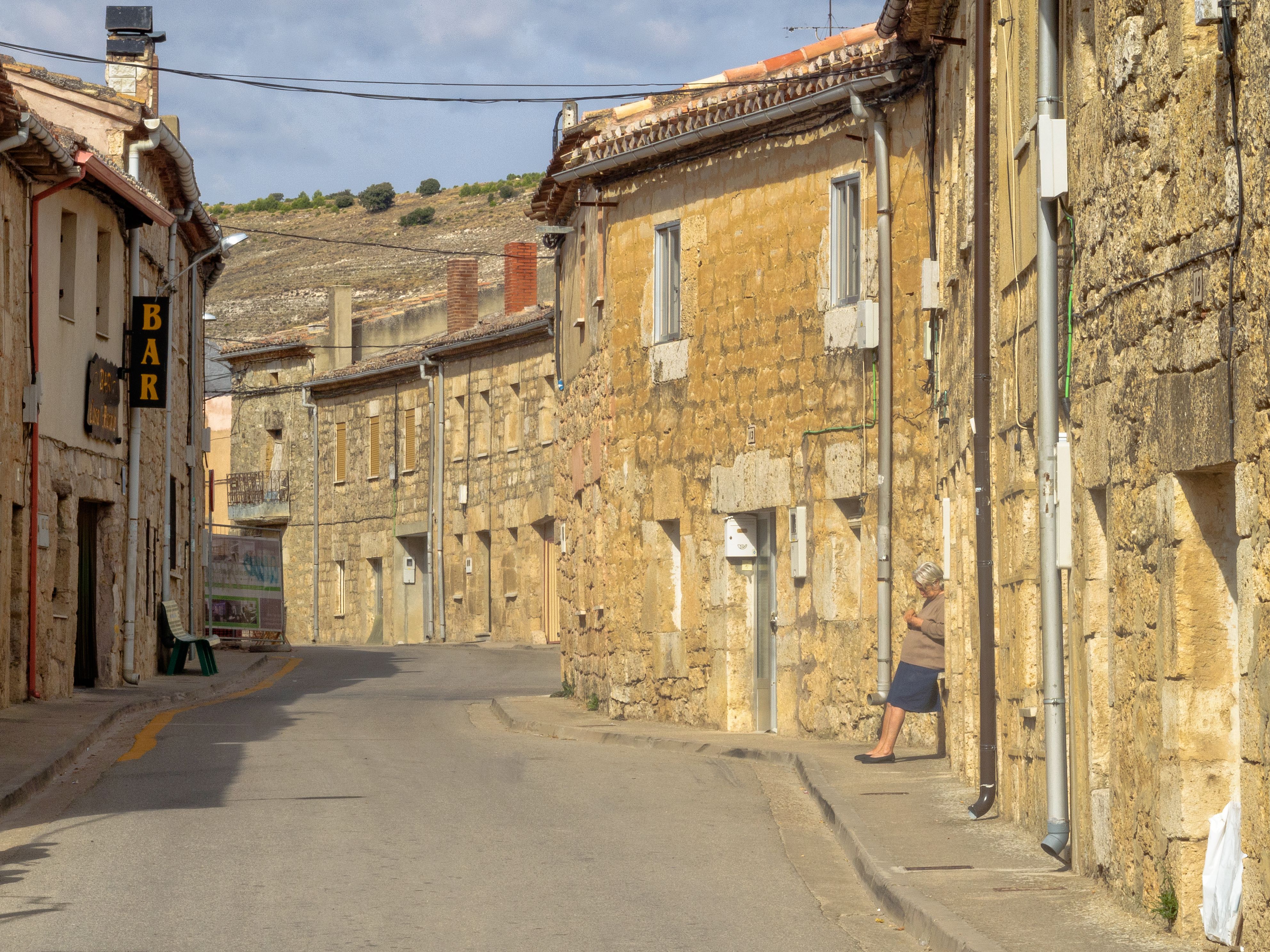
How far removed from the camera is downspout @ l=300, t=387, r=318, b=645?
157 ft

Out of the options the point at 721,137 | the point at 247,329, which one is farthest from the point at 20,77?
the point at 247,329

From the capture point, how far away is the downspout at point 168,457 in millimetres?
27547

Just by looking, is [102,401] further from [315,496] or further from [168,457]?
[315,496]

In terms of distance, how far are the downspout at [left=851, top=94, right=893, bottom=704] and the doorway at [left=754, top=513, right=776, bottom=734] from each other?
2086 millimetres

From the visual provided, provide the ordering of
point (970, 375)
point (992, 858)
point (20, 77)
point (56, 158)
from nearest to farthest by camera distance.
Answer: point (992, 858), point (970, 375), point (56, 158), point (20, 77)

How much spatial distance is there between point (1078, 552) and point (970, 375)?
3.59 m

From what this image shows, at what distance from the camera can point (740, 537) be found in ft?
59.8

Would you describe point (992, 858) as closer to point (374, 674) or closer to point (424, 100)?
point (424, 100)

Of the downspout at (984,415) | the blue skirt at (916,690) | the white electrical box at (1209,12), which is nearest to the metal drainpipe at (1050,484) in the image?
the downspout at (984,415)

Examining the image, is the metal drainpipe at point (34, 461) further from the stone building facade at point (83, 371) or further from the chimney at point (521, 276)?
the chimney at point (521, 276)

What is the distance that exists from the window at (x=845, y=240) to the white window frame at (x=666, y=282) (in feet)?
7.74

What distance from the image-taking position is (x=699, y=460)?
60.7ft

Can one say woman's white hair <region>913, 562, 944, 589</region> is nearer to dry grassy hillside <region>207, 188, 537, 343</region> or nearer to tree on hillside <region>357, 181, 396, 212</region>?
dry grassy hillside <region>207, 188, 537, 343</region>

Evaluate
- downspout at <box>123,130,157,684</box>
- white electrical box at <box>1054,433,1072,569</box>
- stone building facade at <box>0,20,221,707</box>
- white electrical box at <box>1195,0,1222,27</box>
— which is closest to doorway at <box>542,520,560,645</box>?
stone building facade at <box>0,20,221,707</box>
